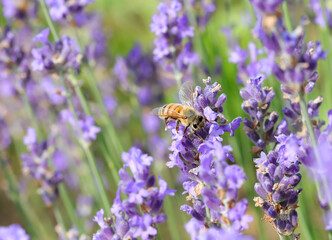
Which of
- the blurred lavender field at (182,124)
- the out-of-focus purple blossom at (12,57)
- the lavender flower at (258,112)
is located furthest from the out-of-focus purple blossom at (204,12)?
the lavender flower at (258,112)

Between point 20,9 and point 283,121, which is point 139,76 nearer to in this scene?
point 20,9

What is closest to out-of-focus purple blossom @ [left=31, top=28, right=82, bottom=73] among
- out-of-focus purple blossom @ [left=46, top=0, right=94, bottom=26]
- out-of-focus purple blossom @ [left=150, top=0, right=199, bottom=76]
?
out-of-focus purple blossom @ [left=46, top=0, right=94, bottom=26]

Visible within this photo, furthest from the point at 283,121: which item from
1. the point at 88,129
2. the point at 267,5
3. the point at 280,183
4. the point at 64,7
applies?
the point at 64,7

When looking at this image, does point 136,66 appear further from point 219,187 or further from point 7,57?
point 219,187

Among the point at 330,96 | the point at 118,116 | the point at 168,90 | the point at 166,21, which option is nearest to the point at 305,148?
the point at 166,21

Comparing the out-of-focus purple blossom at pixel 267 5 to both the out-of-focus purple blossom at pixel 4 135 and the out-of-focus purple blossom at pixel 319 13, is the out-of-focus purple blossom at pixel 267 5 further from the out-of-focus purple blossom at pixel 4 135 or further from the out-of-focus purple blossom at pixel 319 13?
the out-of-focus purple blossom at pixel 4 135
